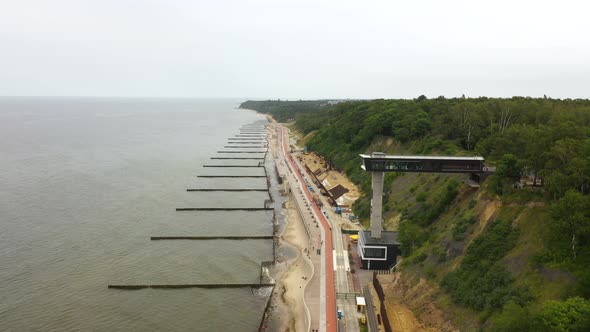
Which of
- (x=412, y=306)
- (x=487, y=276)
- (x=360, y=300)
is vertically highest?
(x=487, y=276)

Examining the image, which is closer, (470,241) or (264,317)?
(470,241)

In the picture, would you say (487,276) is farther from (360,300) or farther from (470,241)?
(360,300)

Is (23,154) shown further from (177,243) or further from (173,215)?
(177,243)

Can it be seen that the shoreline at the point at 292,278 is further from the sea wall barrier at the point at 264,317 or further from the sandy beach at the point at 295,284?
the sea wall barrier at the point at 264,317

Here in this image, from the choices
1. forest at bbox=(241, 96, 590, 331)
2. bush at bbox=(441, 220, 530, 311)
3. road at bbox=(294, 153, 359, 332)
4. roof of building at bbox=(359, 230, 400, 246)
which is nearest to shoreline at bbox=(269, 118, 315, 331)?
road at bbox=(294, 153, 359, 332)

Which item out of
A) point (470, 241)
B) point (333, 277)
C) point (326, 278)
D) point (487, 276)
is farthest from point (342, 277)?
point (487, 276)

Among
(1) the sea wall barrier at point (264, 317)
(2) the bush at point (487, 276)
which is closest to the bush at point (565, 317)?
(2) the bush at point (487, 276)

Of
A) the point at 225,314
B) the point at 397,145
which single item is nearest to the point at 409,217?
the point at 225,314

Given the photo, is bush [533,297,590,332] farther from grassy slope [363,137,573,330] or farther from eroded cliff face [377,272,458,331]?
eroded cliff face [377,272,458,331]
